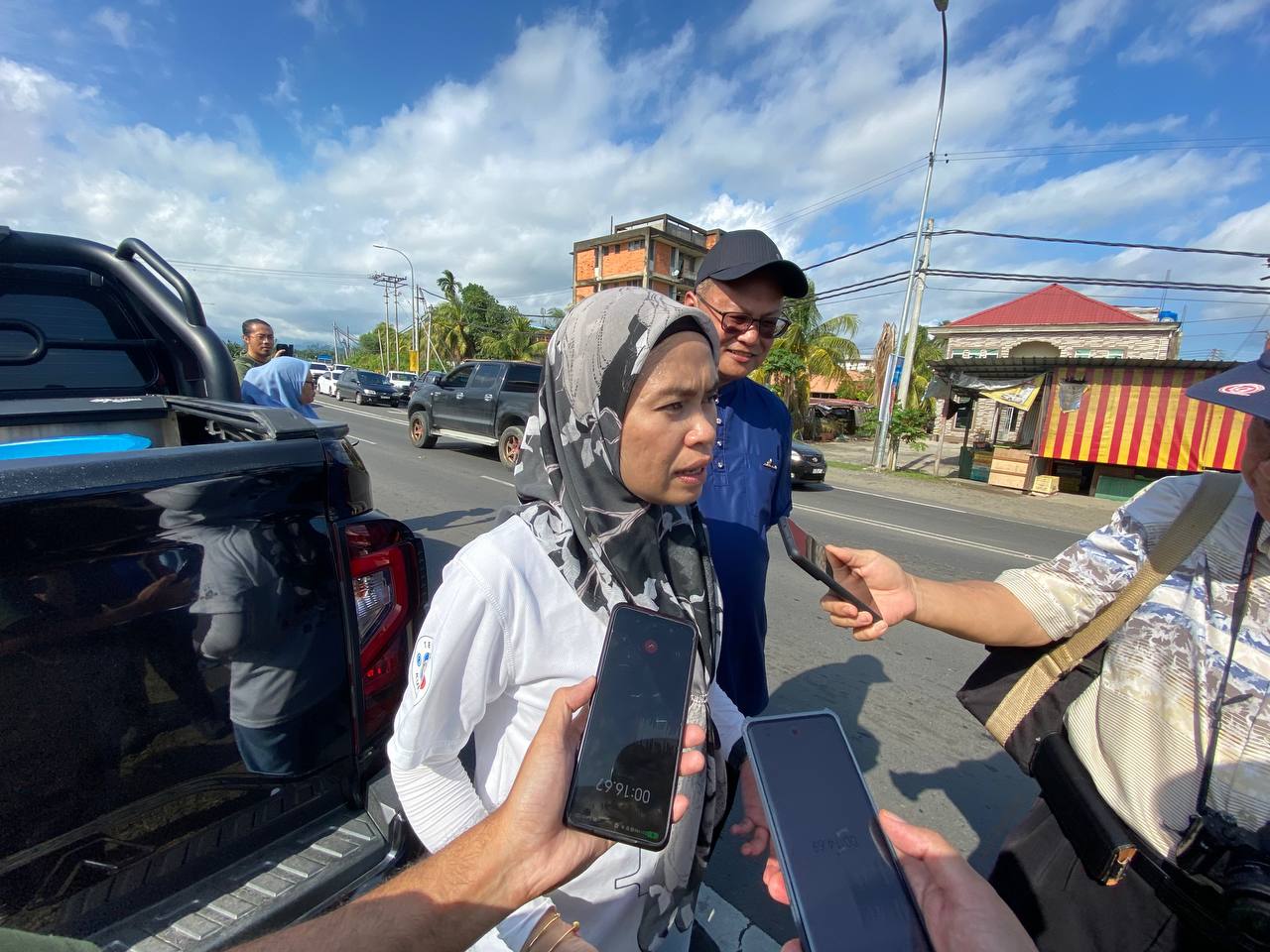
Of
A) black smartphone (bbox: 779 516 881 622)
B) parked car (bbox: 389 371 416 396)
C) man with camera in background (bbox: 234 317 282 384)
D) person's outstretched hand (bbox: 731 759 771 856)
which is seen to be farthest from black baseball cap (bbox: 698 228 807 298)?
parked car (bbox: 389 371 416 396)

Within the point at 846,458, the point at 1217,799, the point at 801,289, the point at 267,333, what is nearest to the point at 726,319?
the point at 801,289

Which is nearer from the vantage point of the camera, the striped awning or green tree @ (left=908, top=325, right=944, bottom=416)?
the striped awning

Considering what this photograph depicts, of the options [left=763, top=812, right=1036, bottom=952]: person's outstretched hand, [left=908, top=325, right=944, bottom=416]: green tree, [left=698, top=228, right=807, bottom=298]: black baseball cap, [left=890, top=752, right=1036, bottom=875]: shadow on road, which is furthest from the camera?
[left=908, top=325, right=944, bottom=416]: green tree

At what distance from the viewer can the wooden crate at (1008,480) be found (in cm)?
1320

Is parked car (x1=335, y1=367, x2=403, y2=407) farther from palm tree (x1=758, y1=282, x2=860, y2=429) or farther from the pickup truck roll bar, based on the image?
the pickup truck roll bar

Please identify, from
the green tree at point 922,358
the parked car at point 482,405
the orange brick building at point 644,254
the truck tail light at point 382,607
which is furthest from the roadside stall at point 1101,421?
the orange brick building at point 644,254

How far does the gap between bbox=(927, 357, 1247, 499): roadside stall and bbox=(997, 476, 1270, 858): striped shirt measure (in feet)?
44.1

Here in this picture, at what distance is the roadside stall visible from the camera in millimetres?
11266

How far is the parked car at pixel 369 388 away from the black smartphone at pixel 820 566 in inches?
1029

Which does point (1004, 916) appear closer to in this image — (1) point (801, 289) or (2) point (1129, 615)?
(2) point (1129, 615)

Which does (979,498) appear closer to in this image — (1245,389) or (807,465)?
(807,465)

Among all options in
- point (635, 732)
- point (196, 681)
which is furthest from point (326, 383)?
point (635, 732)

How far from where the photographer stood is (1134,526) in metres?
1.34

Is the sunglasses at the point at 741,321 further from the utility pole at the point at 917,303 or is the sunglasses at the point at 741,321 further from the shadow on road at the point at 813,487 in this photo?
the utility pole at the point at 917,303
